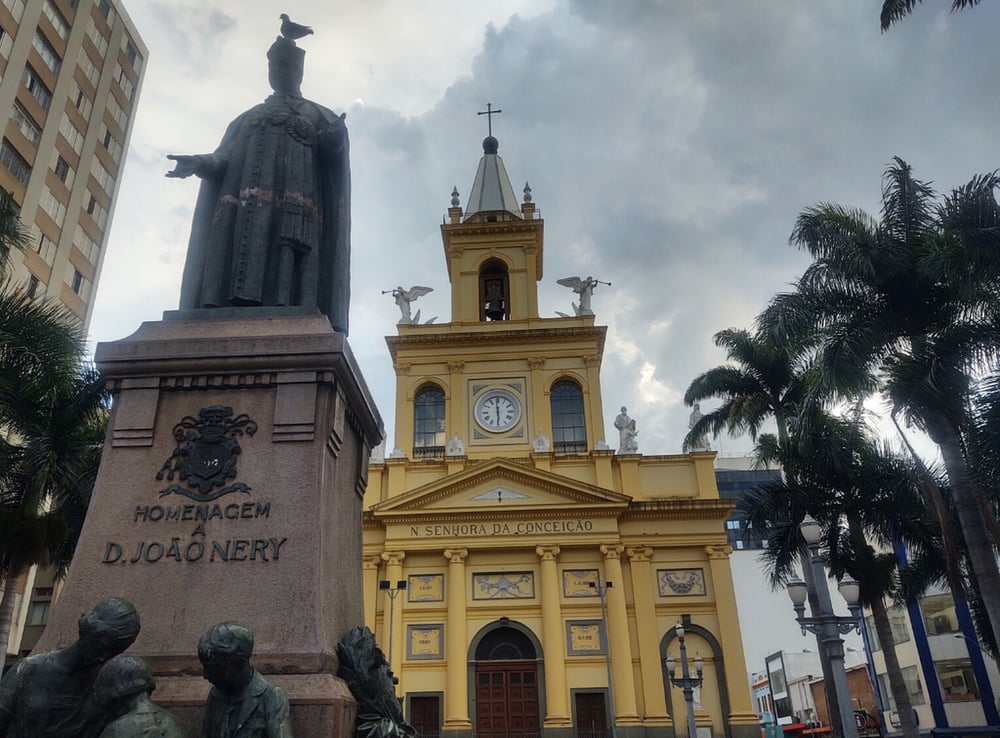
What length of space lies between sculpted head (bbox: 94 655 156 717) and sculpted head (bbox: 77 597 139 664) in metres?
0.05

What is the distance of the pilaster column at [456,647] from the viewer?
23.2 m

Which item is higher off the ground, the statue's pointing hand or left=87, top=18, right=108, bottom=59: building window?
left=87, top=18, right=108, bottom=59: building window

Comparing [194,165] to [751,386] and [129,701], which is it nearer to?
[129,701]

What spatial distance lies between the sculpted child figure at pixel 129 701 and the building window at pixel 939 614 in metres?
33.1


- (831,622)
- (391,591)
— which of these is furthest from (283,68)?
(391,591)

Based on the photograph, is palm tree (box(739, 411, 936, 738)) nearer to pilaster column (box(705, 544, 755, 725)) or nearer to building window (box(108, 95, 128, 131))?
pilaster column (box(705, 544, 755, 725))

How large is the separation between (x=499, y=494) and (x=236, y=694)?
76.8 feet

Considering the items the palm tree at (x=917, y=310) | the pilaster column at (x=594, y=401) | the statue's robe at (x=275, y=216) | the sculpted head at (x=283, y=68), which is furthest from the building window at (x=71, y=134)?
the statue's robe at (x=275, y=216)

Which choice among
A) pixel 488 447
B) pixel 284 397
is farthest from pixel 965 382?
pixel 488 447

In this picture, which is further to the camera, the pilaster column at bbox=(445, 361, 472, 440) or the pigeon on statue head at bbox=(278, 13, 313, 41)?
the pilaster column at bbox=(445, 361, 472, 440)

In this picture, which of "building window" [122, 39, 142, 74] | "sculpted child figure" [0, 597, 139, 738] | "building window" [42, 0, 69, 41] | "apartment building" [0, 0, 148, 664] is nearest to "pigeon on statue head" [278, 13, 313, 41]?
"sculpted child figure" [0, 597, 139, 738]

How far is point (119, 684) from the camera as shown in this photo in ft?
9.37

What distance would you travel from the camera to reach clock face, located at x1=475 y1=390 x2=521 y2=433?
2925cm

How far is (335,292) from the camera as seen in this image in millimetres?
5461
